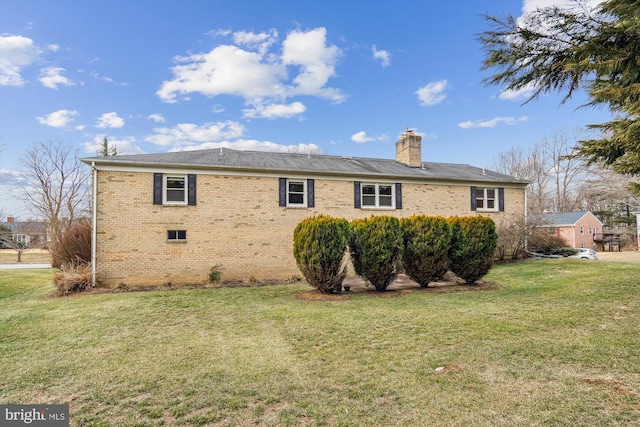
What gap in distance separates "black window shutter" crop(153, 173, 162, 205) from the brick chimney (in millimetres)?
11616

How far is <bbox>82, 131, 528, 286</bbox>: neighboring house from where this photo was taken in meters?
11.6

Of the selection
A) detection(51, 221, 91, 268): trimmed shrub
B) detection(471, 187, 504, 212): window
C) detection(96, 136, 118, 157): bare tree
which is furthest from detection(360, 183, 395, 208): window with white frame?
detection(96, 136, 118, 157): bare tree

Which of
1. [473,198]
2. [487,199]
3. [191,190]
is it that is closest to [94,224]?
[191,190]

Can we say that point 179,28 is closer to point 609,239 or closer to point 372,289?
point 372,289

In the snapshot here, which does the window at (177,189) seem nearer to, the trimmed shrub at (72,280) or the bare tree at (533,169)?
the trimmed shrub at (72,280)

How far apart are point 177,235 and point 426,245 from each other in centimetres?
869

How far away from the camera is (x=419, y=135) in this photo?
57.2ft

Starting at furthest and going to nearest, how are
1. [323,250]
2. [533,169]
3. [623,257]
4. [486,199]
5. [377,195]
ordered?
1. [533,169]
2. [623,257]
3. [486,199]
4. [377,195]
5. [323,250]

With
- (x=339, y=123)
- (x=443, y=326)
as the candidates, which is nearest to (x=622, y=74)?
(x=443, y=326)

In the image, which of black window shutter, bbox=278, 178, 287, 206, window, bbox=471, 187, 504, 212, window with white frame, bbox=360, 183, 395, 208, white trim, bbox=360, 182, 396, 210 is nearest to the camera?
black window shutter, bbox=278, 178, 287, 206

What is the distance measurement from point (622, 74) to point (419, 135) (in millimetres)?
13042

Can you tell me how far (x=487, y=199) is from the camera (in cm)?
1661

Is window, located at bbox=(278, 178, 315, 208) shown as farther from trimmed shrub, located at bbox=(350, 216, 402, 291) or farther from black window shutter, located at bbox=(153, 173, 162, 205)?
black window shutter, located at bbox=(153, 173, 162, 205)

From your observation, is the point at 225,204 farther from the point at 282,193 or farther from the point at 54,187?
the point at 54,187
